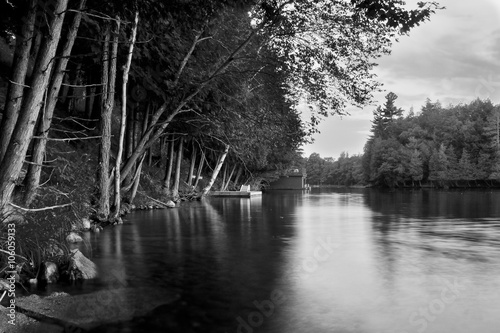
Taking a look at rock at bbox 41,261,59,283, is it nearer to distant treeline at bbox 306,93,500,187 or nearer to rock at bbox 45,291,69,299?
rock at bbox 45,291,69,299

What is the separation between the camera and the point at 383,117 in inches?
4759

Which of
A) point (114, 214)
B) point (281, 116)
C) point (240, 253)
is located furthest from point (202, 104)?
point (240, 253)

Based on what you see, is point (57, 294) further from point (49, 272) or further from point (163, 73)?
point (163, 73)

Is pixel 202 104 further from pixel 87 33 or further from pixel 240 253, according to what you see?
pixel 240 253

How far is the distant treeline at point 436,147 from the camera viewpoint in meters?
81.3

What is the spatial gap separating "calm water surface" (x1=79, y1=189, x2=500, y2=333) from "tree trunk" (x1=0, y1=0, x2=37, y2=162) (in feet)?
8.86

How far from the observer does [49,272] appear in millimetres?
6473

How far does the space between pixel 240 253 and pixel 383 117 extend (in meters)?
119

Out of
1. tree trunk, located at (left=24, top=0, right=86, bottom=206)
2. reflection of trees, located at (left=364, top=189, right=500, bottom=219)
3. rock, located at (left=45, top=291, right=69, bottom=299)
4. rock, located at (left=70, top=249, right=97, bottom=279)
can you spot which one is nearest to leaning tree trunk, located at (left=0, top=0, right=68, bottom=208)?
tree trunk, located at (left=24, top=0, right=86, bottom=206)

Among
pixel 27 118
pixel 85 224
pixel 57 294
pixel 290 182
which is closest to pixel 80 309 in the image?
pixel 57 294

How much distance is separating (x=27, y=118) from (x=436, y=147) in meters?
99.1

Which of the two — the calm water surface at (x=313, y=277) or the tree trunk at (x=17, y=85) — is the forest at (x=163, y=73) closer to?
the tree trunk at (x=17, y=85)

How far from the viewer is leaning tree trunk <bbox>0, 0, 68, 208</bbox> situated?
20.5 feet

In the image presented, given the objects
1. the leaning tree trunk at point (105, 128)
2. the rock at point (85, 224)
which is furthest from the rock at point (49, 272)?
the leaning tree trunk at point (105, 128)
